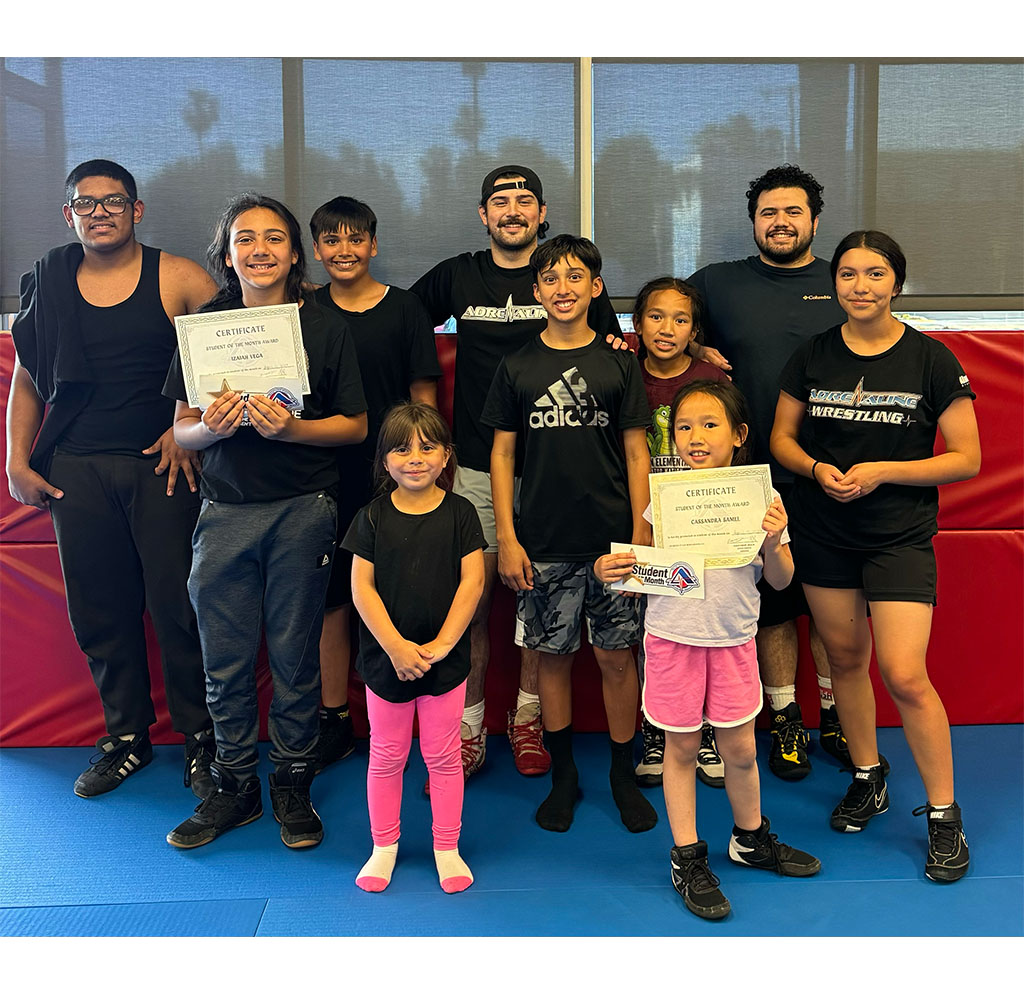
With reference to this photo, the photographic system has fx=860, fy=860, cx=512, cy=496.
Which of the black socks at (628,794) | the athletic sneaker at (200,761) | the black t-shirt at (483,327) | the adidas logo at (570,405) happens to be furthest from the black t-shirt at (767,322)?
the athletic sneaker at (200,761)

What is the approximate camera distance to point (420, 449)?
240cm

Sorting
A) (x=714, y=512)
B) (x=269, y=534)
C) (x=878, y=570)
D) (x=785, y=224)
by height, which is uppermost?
(x=785, y=224)

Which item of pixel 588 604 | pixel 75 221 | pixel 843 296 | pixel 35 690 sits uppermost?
pixel 75 221

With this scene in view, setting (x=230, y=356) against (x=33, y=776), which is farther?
(x=33, y=776)

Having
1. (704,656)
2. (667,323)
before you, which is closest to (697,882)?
(704,656)

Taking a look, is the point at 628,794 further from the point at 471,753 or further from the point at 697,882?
the point at 471,753

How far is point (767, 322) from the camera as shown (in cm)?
305

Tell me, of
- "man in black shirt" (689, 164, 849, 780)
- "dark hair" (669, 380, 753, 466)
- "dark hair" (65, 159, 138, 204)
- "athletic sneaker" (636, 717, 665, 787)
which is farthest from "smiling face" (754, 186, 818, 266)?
"dark hair" (65, 159, 138, 204)

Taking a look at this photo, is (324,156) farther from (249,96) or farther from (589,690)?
(589,690)

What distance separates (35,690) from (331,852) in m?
1.57

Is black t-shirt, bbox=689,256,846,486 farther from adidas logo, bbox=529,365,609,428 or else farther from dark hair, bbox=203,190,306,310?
dark hair, bbox=203,190,306,310

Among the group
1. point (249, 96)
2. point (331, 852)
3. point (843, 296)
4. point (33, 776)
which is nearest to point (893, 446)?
point (843, 296)

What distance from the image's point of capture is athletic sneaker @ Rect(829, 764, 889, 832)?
8.88 feet

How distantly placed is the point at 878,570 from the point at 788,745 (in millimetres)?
900
